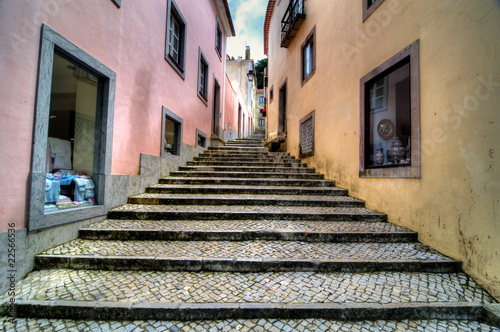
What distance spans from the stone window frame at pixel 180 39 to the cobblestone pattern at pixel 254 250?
5.14m

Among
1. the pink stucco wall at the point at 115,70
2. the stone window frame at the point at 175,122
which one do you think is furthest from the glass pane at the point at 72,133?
the stone window frame at the point at 175,122

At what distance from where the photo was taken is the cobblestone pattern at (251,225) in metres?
3.55

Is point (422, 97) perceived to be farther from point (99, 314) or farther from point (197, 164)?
point (197, 164)

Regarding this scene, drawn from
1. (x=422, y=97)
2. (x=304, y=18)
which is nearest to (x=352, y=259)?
(x=422, y=97)

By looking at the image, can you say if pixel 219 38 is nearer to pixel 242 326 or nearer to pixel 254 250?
pixel 254 250

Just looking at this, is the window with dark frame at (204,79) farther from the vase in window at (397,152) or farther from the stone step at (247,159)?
the vase in window at (397,152)

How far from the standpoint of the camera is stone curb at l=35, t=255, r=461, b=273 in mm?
2715

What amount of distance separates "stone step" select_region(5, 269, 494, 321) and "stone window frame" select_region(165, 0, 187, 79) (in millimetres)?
5708

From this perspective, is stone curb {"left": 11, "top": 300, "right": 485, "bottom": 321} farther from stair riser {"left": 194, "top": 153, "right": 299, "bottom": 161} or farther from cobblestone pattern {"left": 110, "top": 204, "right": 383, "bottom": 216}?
stair riser {"left": 194, "top": 153, "right": 299, "bottom": 161}

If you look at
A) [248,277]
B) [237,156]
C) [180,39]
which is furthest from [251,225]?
[180,39]

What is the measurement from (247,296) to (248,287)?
16 cm

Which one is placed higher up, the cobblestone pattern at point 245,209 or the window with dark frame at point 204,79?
Answer: the window with dark frame at point 204,79

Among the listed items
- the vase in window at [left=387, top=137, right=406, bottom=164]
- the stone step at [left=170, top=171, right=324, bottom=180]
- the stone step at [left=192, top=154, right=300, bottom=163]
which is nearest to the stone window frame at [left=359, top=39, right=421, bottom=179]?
the vase in window at [left=387, top=137, right=406, bottom=164]

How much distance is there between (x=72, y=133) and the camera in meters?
3.97
